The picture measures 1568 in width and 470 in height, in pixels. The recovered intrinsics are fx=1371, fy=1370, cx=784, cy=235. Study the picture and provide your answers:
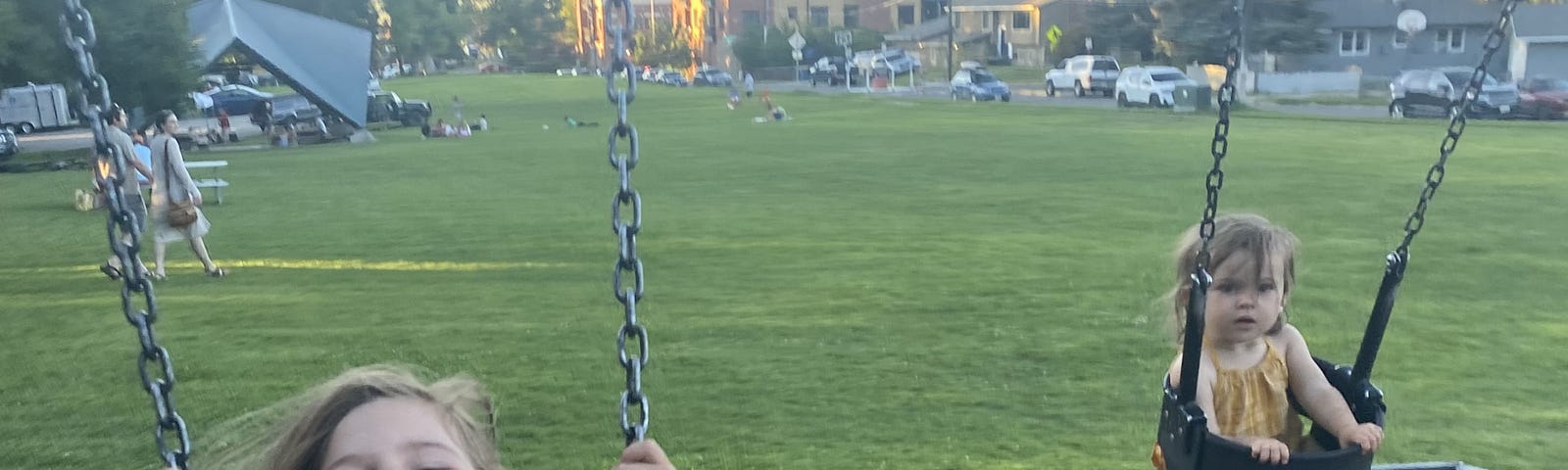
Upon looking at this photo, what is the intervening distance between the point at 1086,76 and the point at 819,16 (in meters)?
39.4

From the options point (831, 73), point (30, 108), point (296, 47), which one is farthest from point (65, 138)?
point (831, 73)

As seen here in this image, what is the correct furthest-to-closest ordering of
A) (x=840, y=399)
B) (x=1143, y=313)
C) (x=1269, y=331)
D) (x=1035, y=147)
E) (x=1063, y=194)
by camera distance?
(x=1035, y=147), (x=1063, y=194), (x=1143, y=313), (x=840, y=399), (x=1269, y=331)

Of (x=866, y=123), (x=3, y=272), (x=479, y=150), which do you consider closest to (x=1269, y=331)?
(x=3, y=272)

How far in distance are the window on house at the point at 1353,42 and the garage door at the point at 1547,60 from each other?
729 centimetres

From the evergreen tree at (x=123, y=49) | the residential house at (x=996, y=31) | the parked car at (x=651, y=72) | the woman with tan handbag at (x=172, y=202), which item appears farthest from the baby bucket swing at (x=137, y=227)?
the parked car at (x=651, y=72)

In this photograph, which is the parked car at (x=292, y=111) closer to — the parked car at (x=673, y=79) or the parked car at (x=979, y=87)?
the parked car at (x=979, y=87)

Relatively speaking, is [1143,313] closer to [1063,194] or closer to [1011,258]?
[1011,258]

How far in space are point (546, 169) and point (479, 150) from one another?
16.9 ft

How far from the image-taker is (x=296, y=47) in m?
26.8

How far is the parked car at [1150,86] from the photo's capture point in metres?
33.2

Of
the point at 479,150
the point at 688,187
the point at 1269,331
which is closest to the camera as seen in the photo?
the point at 1269,331

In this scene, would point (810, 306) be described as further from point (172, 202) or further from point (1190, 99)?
point (1190, 99)

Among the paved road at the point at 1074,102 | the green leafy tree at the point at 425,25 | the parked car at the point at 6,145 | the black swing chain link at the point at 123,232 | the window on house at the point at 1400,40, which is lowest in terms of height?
the paved road at the point at 1074,102

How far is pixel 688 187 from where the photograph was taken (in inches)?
611
